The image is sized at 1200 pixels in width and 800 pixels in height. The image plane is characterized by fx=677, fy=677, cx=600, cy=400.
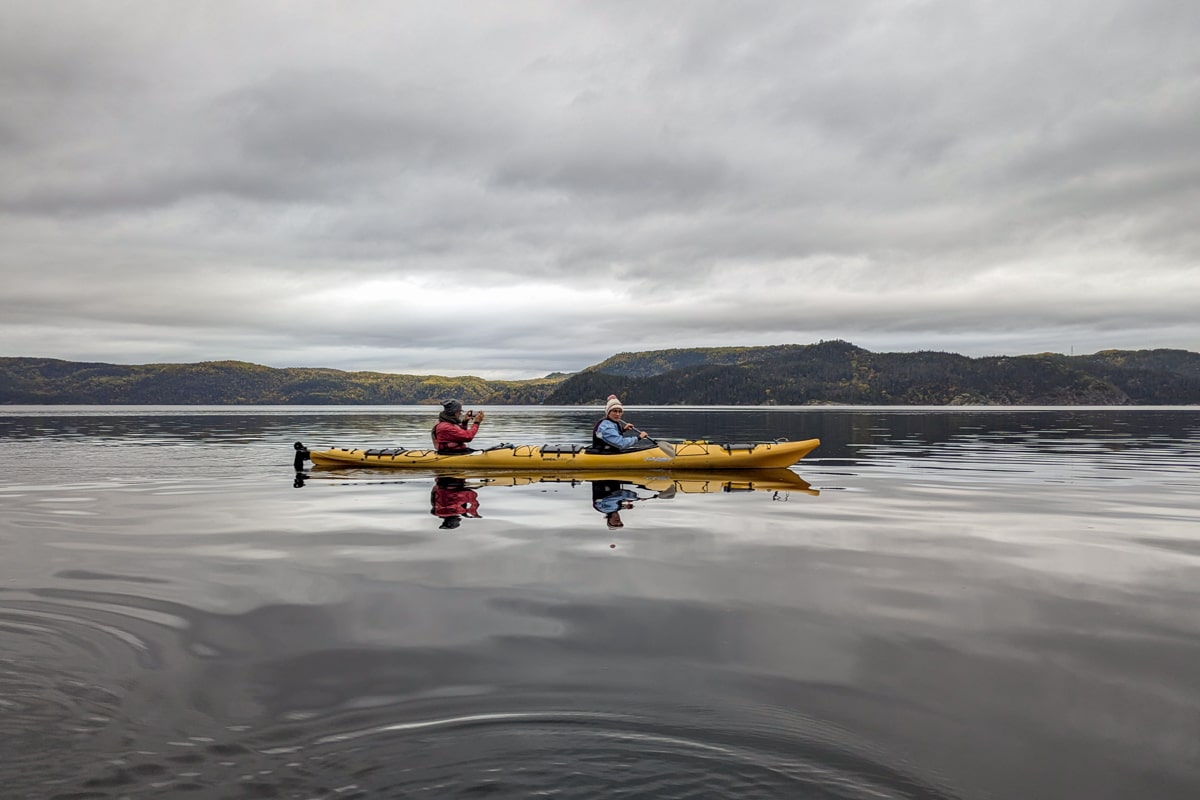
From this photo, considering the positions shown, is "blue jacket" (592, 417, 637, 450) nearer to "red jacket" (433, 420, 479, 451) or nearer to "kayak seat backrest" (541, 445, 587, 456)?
"kayak seat backrest" (541, 445, 587, 456)

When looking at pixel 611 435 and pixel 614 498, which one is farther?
pixel 611 435

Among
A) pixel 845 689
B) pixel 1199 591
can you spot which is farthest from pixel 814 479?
pixel 845 689

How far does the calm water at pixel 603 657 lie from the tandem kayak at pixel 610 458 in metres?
9.28

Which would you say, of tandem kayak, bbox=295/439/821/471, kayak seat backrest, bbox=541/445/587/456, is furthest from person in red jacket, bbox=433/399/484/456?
kayak seat backrest, bbox=541/445/587/456

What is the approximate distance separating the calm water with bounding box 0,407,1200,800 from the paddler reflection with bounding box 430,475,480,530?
921 mm

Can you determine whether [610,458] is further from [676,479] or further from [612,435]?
[676,479]

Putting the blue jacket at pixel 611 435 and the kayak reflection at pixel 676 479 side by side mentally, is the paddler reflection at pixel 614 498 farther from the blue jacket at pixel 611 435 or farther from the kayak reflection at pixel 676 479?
the blue jacket at pixel 611 435

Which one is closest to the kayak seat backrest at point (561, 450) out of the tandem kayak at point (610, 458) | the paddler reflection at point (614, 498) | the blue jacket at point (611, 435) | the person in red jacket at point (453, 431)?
the tandem kayak at point (610, 458)

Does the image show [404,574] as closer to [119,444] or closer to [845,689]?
[845,689]

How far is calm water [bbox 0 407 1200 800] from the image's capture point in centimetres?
425

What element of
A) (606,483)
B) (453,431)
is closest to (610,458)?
(606,483)

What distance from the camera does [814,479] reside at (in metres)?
21.3

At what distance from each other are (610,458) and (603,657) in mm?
17061

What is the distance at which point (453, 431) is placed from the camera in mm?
24391
